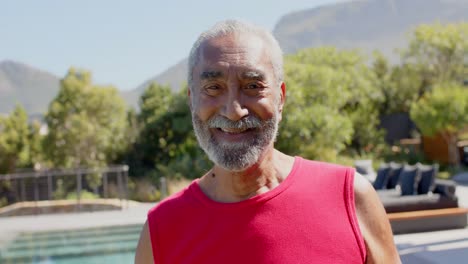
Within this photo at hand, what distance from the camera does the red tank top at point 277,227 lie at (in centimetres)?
137

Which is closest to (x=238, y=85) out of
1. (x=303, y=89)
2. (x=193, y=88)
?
(x=193, y=88)

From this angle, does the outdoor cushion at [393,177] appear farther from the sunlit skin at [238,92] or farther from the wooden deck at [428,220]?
the sunlit skin at [238,92]

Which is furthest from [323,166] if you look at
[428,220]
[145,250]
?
[428,220]

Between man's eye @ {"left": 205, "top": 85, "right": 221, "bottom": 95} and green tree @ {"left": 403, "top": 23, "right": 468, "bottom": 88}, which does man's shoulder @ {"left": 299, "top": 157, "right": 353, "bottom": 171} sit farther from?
green tree @ {"left": 403, "top": 23, "right": 468, "bottom": 88}

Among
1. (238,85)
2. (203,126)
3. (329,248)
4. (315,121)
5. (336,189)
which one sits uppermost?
(238,85)

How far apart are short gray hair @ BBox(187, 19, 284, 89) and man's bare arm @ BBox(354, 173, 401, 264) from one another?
0.35m

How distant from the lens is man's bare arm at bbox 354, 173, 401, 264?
1403mm

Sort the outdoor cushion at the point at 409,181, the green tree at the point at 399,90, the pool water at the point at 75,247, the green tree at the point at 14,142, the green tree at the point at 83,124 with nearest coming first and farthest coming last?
1. the pool water at the point at 75,247
2. the outdoor cushion at the point at 409,181
3. the green tree at the point at 83,124
4. the green tree at the point at 14,142
5. the green tree at the point at 399,90

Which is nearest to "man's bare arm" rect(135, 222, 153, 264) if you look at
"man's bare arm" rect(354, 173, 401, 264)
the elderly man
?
the elderly man

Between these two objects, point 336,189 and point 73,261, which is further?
point 73,261

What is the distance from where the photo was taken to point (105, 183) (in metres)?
15.4

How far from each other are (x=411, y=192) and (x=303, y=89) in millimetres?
8650

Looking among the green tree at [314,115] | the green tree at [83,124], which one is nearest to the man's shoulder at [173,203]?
the green tree at [314,115]

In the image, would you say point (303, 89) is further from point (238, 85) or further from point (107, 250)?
point (238, 85)
